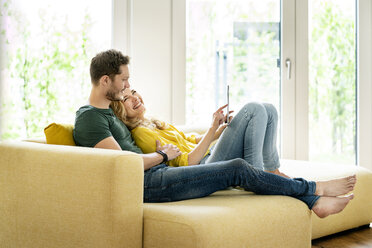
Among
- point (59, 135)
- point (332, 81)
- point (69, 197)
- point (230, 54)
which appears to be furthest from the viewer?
point (332, 81)

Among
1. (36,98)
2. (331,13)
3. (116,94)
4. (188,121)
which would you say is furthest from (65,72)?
(331,13)

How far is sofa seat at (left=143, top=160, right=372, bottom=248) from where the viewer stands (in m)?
1.85

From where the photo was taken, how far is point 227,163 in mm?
2203

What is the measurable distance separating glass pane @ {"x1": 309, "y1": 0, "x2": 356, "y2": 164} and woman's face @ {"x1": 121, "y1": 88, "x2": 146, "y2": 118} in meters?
2.38

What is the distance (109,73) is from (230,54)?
216 centimetres

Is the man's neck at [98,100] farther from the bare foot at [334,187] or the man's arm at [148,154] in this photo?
the bare foot at [334,187]

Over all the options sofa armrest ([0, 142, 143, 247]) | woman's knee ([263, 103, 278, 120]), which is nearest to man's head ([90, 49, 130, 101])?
sofa armrest ([0, 142, 143, 247])

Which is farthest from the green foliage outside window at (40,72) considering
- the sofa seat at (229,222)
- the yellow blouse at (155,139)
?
the sofa seat at (229,222)

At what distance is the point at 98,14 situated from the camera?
12.7ft

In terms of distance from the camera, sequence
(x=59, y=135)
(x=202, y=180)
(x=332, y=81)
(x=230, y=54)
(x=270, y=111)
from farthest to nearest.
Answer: (x=332, y=81)
(x=230, y=54)
(x=270, y=111)
(x=59, y=135)
(x=202, y=180)

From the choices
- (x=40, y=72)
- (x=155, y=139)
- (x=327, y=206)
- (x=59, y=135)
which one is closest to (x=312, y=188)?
(x=327, y=206)

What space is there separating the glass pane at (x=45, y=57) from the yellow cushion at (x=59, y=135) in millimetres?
1296

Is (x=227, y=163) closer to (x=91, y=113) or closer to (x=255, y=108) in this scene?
(x=255, y=108)

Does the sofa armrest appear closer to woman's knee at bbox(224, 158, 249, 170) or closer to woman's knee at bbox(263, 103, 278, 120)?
woman's knee at bbox(224, 158, 249, 170)
